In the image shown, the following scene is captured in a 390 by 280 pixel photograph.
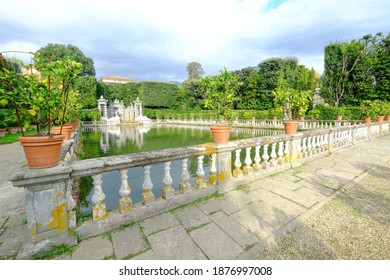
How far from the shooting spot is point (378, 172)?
183 inches

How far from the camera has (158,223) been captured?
2.58m

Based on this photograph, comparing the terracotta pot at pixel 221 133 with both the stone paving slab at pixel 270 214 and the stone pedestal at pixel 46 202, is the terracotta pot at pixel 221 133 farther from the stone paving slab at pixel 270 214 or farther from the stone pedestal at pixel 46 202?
the stone pedestal at pixel 46 202

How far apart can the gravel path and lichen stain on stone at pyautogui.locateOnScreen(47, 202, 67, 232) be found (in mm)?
2270

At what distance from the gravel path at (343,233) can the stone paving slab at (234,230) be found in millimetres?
193

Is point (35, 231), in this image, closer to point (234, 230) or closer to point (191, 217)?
point (191, 217)

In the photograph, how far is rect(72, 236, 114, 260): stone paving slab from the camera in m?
1.99

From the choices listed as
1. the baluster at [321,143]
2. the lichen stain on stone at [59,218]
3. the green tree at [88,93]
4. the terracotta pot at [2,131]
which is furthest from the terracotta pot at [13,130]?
the baluster at [321,143]

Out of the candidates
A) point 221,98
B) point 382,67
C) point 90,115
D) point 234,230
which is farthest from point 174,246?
point 90,115

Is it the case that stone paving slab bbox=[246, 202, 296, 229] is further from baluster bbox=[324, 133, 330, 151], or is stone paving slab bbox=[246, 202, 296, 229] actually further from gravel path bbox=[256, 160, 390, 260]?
baluster bbox=[324, 133, 330, 151]

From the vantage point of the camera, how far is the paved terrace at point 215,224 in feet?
6.77

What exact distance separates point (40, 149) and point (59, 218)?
0.83 metres

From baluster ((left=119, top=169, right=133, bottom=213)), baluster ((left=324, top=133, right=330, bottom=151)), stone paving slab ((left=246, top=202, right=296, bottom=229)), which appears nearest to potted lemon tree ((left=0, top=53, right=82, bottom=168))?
baluster ((left=119, top=169, right=133, bottom=213))

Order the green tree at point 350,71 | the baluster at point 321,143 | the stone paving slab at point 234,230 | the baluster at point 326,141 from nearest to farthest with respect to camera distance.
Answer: the stone paving slab at point 234,230 → the baluster at point 321,143 → the baluster at point 326,141 → the green tree at point 350,71

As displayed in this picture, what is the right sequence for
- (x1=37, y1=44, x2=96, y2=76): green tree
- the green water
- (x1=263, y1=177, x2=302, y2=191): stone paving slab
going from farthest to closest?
1. (x1=37, y1=44, x2=96, y2=76): green tree
2. the green water
3. (x1=263, y1=177, x2=302, y2=191): stone paving slab
